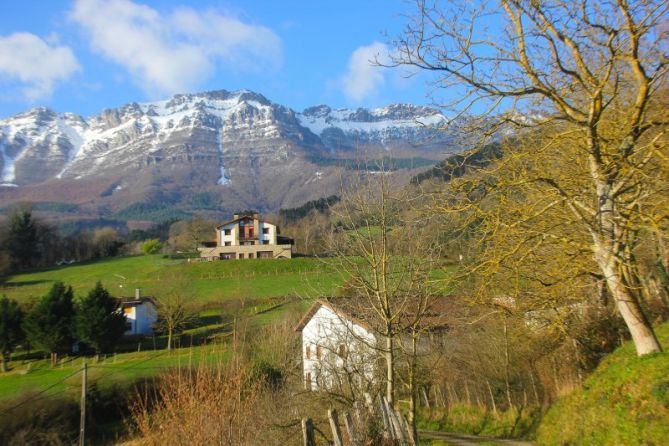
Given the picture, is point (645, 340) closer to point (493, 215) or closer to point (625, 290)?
point (625, 290)

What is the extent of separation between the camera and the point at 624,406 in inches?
297

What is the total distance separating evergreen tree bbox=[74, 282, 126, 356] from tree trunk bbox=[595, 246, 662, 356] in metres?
39.4

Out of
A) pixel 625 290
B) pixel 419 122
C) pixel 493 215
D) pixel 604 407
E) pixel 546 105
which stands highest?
pixel 546 105

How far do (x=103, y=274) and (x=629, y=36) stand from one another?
77.5 meters

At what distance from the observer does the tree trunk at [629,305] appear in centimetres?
732

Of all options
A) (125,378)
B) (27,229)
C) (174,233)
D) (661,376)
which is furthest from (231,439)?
(174,233)

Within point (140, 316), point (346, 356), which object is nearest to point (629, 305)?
point (346, 356)

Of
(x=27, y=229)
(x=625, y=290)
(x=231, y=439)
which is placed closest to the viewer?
(x=625, y=290)

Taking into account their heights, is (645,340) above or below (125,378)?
above

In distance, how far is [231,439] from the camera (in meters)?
9.46

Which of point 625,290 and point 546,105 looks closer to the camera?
point 625,290

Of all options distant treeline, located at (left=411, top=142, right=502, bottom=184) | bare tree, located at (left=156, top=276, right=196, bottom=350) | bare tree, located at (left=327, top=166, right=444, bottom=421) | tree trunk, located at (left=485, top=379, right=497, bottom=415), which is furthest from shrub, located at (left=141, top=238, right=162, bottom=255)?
bare tree, located at (left=327, top=166, right=444, bottom=421)

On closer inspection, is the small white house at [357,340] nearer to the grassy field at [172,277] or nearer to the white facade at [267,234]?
the grassy field at [172,277]

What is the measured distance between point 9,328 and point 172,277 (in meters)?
20.5
